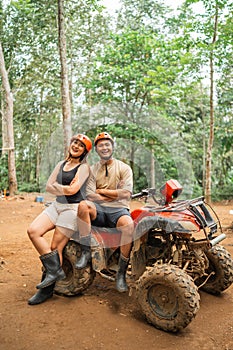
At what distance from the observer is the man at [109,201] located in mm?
3416

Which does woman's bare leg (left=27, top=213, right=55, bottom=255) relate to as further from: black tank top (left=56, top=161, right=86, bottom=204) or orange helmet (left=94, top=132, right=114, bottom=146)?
orange helmet (left=94, top=132, right=114, bottom=146)

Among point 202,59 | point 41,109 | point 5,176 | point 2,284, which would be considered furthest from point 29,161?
point 2,284

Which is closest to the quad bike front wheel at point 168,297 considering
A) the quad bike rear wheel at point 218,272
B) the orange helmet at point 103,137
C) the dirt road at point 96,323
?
the dirt road at point 96,323

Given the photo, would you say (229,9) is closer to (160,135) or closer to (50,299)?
(160,135)

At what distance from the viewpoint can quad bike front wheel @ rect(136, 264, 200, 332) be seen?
302 centimetres

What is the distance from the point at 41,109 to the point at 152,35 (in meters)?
11.9

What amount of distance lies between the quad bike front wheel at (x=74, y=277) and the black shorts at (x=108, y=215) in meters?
0.42

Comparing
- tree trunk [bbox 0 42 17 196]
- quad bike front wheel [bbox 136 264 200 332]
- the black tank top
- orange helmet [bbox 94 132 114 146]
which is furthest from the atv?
tree trunk [bbox 0 42 17 196]

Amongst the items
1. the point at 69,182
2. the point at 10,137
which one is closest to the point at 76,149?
the point at 69,182

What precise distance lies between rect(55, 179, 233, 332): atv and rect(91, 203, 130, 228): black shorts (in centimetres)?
10

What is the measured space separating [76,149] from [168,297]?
1.68m

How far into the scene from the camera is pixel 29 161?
25.6 m

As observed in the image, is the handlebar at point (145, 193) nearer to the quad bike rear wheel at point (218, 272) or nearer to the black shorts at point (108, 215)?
the black shorts at point (108, 215)

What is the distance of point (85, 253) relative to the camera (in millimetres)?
3715
